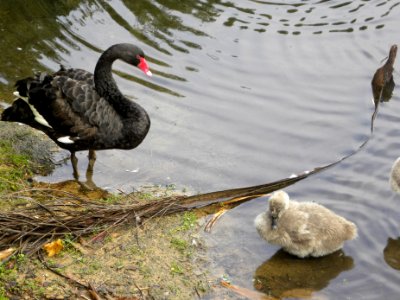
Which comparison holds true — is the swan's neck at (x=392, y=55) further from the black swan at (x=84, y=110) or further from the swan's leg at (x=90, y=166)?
the swan's leg at (x=90, y=166)

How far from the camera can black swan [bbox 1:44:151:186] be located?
6.39 meters

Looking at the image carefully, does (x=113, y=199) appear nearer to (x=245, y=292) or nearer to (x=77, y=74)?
(x=77, y=74)

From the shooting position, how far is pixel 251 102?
7914mm

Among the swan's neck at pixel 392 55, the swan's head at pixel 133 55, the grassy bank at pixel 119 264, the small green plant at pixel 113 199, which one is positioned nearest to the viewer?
the grassy bank at pixel 119 264

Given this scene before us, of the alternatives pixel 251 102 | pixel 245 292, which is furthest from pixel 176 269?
pixel 251 102

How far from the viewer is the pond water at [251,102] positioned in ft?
18.2

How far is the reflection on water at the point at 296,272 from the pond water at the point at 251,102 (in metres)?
0.02

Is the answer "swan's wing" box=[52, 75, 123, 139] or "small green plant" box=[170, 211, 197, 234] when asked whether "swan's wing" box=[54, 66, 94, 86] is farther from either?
"small green plant" box=[170, 211, 197, 234]

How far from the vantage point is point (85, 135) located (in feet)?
21.0

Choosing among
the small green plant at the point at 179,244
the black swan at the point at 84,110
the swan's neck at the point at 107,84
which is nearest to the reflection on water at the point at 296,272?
the small green plant at the point at 179,244

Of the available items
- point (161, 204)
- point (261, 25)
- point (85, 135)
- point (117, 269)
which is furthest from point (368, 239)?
point (261, 25)

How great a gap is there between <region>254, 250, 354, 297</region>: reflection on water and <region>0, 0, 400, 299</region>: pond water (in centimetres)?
2

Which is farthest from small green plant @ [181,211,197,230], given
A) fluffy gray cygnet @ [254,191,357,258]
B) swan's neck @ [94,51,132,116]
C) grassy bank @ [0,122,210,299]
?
swan's neck @ [94,51,132,116]

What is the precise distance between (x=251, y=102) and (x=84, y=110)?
2.28 m
